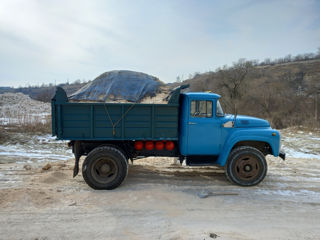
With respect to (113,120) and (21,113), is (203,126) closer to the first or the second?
(113,120)

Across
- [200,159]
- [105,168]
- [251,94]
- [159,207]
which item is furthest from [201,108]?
[251,94]

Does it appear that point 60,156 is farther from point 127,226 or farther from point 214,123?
point 214,123

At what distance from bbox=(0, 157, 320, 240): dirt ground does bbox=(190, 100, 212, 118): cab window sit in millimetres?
1832

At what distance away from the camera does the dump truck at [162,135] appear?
15.6 feet

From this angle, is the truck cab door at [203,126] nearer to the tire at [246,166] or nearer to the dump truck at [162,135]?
the dump truck at [162,135]

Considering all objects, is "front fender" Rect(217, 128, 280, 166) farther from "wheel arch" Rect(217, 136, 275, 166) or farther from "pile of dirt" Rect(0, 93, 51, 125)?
"pile of dirt" Rect(0, 93, 51, 125)

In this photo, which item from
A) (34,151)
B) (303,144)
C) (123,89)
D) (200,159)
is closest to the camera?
(123,89)

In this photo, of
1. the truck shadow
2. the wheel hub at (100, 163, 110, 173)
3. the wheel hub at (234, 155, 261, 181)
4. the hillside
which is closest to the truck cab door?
the wheel hub at (234, 155, 261, 181)

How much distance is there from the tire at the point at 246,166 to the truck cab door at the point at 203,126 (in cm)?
55

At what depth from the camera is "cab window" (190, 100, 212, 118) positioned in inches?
197

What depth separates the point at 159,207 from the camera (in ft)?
12.9

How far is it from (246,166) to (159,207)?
8.42 feet

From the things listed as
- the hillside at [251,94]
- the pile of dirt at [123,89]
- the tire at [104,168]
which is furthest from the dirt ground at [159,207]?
the hillside at [251,94]

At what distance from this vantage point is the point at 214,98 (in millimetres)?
5074
